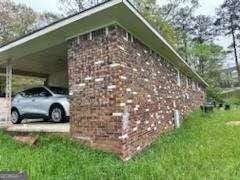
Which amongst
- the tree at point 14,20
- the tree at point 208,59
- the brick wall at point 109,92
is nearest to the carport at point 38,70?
the brick wall at point 109,92

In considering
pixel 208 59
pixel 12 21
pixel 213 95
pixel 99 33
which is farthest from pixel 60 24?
pixel 208 59

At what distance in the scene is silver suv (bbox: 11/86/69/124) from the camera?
41.9ft

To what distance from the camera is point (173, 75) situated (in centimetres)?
1684

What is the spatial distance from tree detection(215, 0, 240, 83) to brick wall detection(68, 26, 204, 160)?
150ft

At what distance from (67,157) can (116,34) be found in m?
3.21

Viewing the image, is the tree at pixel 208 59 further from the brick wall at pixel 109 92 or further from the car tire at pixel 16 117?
the brick wall at pixel 109 92

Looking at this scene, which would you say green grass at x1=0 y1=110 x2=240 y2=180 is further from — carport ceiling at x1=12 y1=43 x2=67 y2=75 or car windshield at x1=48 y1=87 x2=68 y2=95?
carport ceiling at x1=12 y1=43 x2=67 y2=75

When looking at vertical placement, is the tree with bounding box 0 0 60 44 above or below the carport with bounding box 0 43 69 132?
above

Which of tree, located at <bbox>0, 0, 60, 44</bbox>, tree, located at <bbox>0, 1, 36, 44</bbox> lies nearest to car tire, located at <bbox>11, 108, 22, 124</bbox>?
tree, located at <bbox>0, 0, 60, 44</bbox>

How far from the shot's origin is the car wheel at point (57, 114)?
1277 centimetres

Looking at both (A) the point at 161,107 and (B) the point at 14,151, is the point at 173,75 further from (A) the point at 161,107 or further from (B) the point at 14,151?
(B) the point at 14,151

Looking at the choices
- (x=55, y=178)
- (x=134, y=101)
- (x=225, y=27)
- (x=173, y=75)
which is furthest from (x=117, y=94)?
(x=225, y=27)

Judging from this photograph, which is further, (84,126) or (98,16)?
(84,126)

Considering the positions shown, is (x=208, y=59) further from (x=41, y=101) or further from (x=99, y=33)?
(x=99, y=33)
